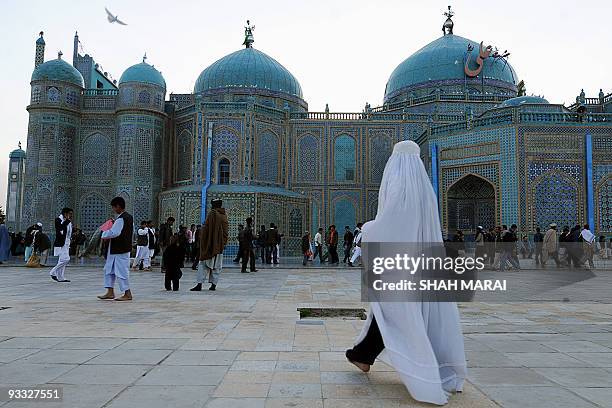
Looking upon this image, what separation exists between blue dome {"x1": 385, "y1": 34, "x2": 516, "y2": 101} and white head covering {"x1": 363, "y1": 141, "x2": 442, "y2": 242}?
29217 mm

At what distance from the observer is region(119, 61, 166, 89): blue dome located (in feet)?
81.4

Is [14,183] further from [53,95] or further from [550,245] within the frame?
[550,245]

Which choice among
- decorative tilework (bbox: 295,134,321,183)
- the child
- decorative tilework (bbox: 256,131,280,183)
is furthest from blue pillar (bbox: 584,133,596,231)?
the child

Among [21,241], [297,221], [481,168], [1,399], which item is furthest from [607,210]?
[21,241]

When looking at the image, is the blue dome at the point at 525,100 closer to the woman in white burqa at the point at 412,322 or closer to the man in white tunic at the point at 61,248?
the man in white tunic at the point at 61,248

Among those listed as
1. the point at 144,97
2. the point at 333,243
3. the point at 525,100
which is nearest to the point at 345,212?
the point at 333,243

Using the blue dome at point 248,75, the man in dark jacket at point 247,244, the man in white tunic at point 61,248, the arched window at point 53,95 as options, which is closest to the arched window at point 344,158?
the blue dome at point 248,75

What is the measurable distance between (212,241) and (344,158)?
1988 cm

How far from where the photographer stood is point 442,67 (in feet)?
101

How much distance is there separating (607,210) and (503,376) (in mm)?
21139

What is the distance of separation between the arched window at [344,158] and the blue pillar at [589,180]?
11062mm

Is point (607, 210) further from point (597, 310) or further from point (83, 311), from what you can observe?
point (83, 311)

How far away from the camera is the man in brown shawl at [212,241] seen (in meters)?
8.12

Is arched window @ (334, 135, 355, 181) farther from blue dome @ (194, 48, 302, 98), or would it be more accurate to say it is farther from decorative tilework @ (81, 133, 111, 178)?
decorative tilework @ (81, 133, 111, 178)
